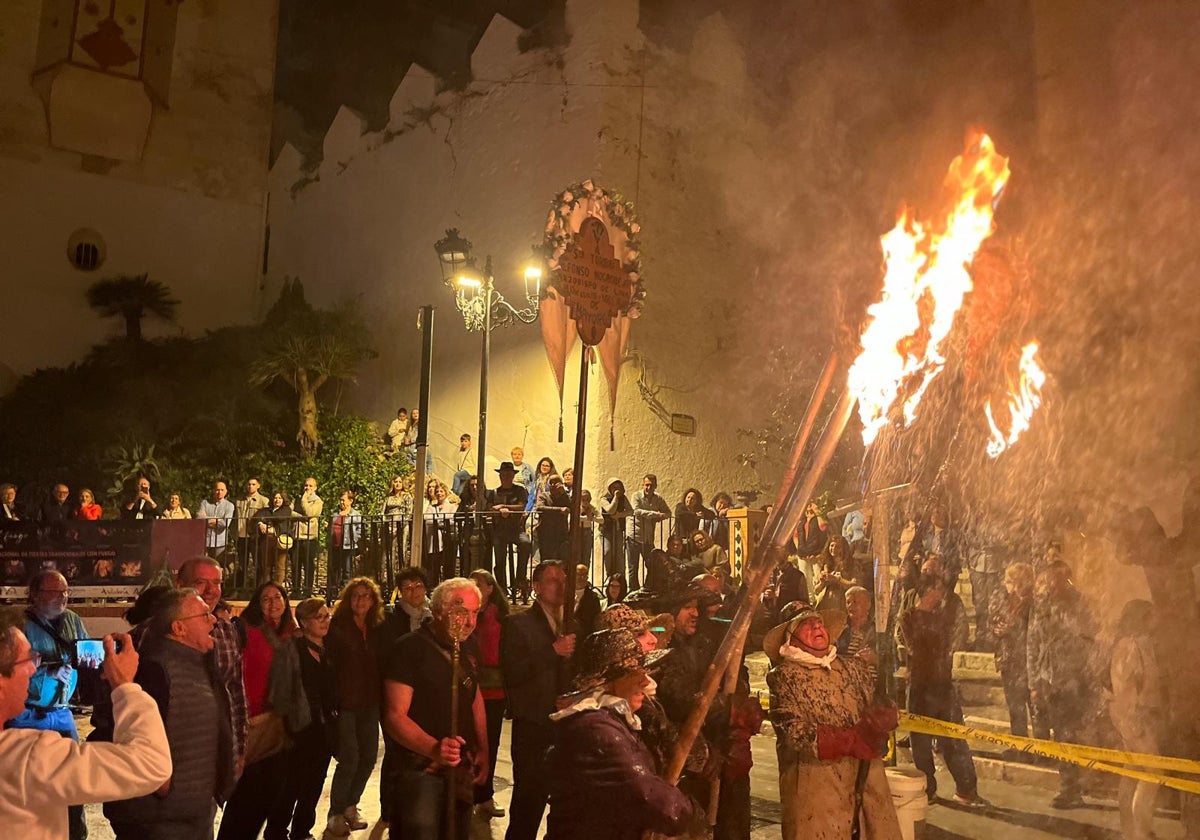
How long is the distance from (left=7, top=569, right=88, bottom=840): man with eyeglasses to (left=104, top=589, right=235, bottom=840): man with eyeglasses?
1.27m

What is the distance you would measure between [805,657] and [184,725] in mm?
2783

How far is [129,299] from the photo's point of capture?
800 inches

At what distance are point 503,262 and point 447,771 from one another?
12.1 metres

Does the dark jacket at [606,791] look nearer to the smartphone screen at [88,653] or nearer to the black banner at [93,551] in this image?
the smartphone screen at [88,653]

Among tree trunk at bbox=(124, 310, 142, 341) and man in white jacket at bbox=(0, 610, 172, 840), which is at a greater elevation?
tree trunk at bbox=(124, 310, 142, 341)

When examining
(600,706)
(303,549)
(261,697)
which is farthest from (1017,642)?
(303,549)

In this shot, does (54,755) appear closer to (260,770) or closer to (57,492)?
(260,770)

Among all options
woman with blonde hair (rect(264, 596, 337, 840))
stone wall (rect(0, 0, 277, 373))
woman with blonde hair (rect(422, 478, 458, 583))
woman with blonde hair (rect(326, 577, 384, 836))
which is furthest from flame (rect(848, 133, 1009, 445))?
stone wall (rect(0, 0, 277, 373))

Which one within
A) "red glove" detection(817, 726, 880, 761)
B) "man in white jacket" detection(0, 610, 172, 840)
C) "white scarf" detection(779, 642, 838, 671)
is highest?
"white scarf" detection(779, 642, 838, 671)

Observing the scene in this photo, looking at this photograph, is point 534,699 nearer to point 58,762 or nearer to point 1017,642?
point 58,762

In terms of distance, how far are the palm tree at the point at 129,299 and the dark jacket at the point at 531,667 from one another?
677 inches

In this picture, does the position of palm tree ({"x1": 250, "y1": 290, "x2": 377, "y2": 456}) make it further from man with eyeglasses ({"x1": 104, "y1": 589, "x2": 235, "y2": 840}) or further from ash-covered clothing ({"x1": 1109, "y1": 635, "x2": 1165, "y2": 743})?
ash-covered clothing ({"x1": 1109, "y1": 635, "x2": 1165, "y2": 743})

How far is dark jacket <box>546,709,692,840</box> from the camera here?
3.40 m

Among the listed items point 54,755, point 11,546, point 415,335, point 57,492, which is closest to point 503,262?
point 415,335
